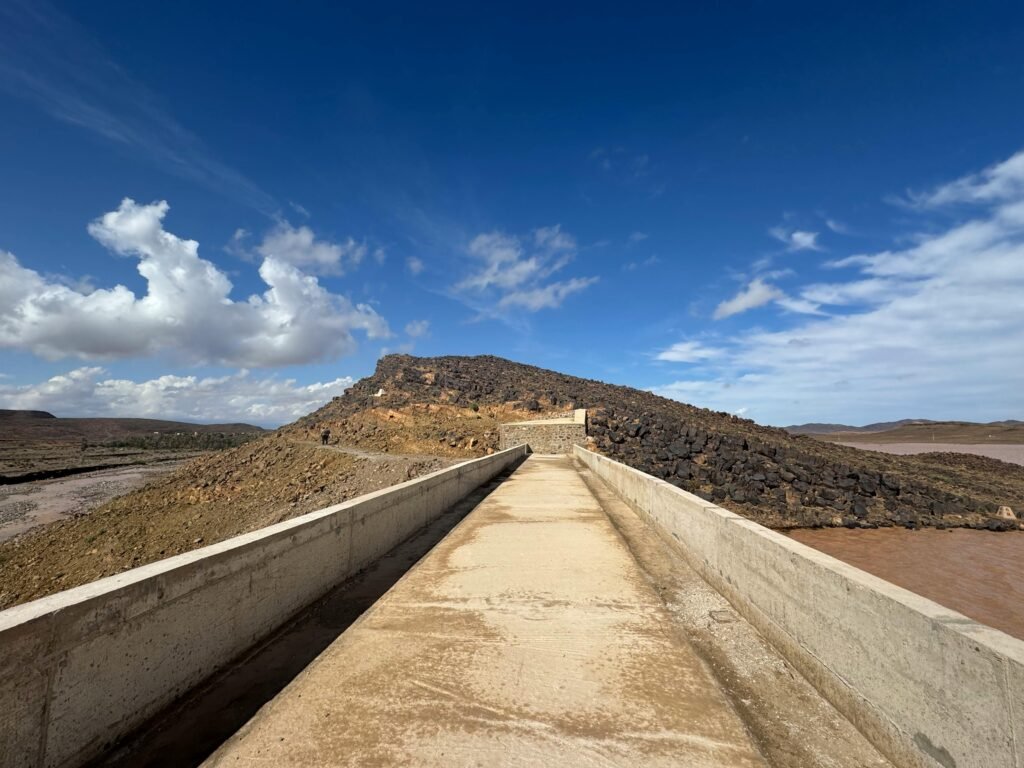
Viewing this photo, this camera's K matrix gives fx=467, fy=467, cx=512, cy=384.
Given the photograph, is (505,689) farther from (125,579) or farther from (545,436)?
(545,436)

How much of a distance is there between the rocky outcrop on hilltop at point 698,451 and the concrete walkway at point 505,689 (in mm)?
14033

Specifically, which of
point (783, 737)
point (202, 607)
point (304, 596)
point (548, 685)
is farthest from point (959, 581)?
point (202, 607)

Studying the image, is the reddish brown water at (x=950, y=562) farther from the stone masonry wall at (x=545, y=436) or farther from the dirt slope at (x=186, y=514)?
the dirt slope at (x=186, y=514)

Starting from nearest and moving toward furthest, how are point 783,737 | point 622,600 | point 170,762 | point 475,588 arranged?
point 170,762 < point 783,737 < point 622,600 < point 475,588

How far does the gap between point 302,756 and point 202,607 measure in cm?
116

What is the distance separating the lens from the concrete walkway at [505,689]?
2.31 metres

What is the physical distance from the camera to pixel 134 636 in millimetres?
2408

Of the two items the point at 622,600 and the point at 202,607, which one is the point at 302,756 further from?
the point at 622,600

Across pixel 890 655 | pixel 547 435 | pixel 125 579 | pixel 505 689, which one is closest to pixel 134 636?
pixel 125 579

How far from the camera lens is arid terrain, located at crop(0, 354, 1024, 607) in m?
16.8

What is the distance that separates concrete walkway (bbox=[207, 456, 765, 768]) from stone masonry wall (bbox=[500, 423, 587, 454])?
62.0 ft

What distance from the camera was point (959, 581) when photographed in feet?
35.9

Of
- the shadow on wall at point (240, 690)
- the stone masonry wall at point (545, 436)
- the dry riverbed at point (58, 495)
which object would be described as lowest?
the dry riverbed at point (58, 495)

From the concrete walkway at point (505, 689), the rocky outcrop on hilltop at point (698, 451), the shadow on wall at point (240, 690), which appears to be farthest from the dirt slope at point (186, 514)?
the concrete walkway at point (505, 689)
